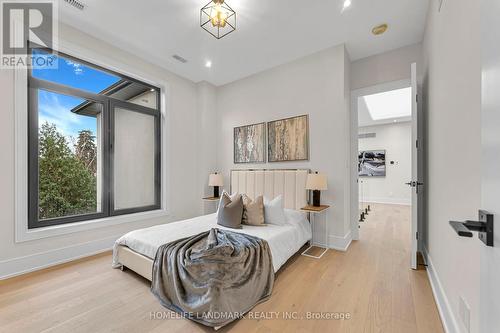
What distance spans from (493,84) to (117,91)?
4.10 meters

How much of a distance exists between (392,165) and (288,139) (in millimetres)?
5839

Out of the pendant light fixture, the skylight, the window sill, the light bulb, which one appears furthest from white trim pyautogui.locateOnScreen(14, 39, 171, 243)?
the skylight

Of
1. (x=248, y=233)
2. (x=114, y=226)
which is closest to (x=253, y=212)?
(x=248, y=233)

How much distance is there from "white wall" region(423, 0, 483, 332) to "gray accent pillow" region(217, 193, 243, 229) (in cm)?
203

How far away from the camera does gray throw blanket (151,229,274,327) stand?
162 centimetres

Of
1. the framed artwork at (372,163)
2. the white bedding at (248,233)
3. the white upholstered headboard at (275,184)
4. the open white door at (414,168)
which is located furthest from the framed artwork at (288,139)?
the framed artwork at (372,163)

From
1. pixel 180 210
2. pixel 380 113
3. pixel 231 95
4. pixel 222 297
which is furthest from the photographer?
pixel 380 113

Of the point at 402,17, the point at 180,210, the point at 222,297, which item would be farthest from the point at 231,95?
the point at 222,297

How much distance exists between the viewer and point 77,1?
7.79 ft

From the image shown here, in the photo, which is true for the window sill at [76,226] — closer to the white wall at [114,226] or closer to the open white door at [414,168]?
the white wall at [114,226]

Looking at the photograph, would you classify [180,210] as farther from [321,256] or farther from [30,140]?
[321,256]

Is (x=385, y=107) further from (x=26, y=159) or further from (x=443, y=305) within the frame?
(x=26, y=159)

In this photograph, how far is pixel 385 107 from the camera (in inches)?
232

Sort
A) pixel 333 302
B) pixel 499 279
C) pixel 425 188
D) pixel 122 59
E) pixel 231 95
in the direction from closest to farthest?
pixel 499 279
pixel 333 302
pixel 425 188
pixel 122 59
pixel 231 95
